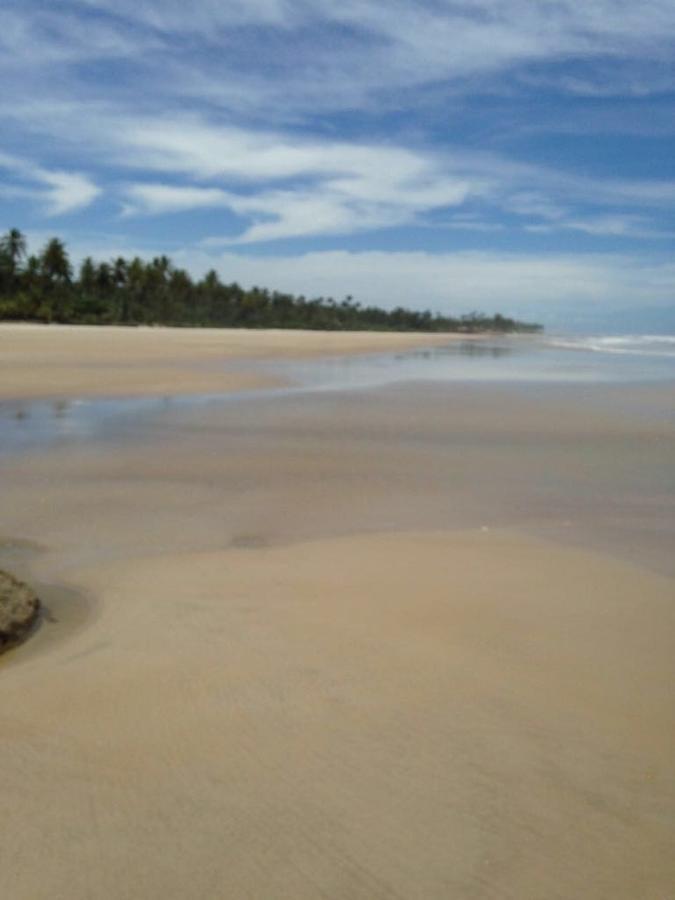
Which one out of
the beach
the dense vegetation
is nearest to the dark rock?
the beach

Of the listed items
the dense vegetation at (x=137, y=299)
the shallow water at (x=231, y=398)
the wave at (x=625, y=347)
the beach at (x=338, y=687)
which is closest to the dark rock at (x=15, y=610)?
the beach at (x=338, y=687)

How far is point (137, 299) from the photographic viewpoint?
7450cm

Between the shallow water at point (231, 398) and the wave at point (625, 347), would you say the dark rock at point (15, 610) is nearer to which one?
the shallow water at point (231, 398)

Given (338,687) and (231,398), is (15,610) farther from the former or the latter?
(231,398)

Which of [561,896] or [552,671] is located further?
[552,671]

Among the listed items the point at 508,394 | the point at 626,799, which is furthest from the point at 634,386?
the point at 626,799

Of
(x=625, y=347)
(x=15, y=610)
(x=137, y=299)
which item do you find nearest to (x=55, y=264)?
(x=137, y=299)

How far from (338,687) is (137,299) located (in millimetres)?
76377

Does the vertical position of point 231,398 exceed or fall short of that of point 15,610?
it exceeds it

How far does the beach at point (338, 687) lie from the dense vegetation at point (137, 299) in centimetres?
5588

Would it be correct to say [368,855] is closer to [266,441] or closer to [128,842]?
[128,842]

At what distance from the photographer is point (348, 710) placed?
265 centimetres

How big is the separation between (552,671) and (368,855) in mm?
1314

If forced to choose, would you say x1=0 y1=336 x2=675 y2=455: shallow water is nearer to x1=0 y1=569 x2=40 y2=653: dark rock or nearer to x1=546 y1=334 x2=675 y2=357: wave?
x1=0 y1=569 x2=40 y2=653: dark rock
